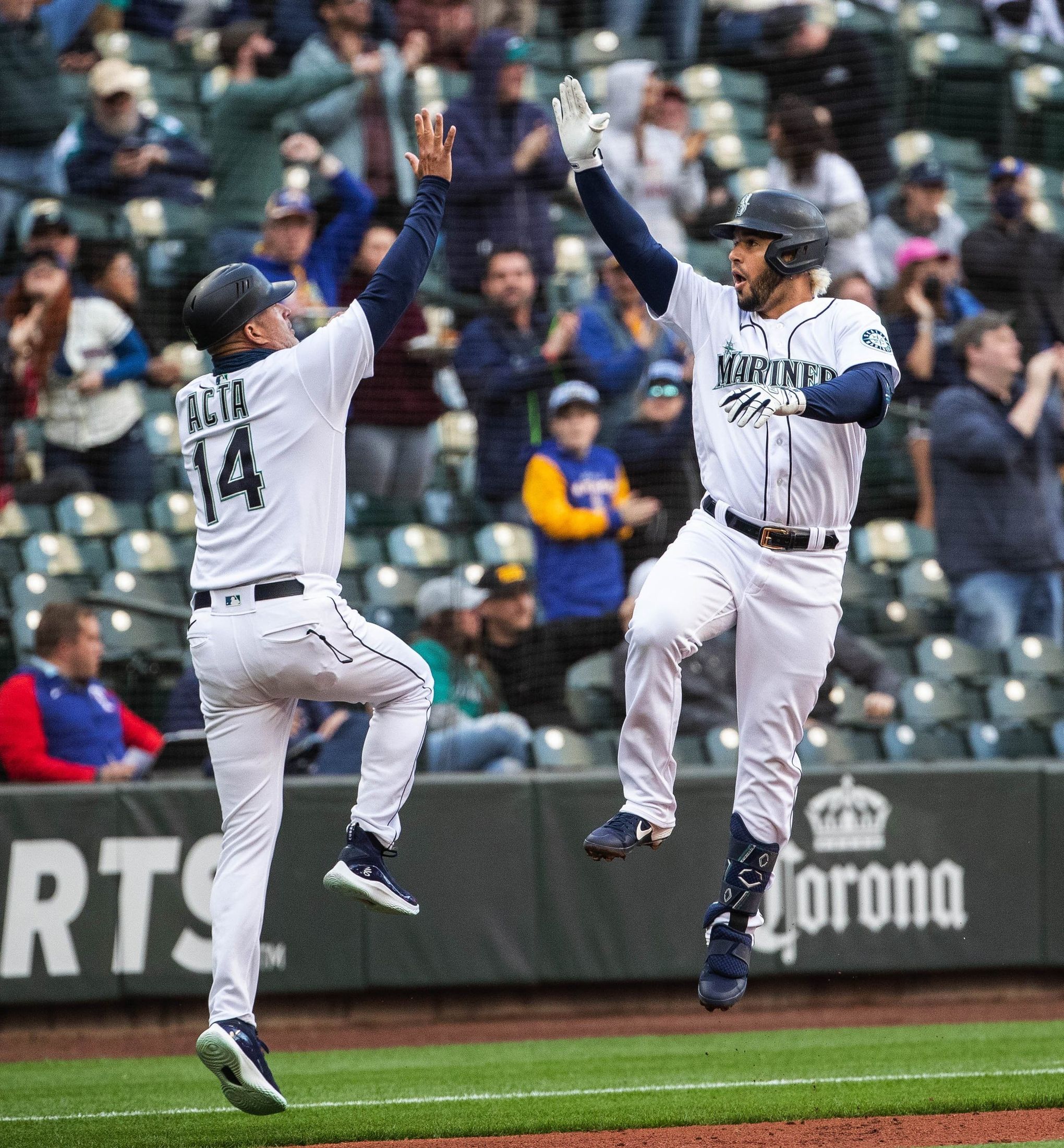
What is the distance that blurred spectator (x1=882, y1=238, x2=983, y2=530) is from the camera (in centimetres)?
1000

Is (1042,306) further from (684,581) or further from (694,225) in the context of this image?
(684,581)

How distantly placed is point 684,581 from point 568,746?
13.5 feet

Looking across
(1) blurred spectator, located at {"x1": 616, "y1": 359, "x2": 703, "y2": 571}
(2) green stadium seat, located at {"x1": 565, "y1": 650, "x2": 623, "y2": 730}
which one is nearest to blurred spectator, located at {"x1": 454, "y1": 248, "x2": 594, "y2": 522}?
(1) blurred spectator, located at {"x1": 616, "y1": 359, "x2": 703, "y2": 571}

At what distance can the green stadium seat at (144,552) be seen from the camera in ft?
30.2

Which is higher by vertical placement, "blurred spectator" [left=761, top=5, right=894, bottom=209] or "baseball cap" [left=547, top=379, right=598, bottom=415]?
"blurred spectator" [left=761, top=5, right=894, bottom=209]

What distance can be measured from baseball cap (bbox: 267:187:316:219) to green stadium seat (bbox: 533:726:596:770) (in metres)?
3.22

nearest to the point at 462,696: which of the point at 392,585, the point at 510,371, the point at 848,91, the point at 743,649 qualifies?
the point at 392,585

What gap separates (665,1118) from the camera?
5.97m

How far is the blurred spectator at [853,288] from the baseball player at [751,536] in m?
4.69

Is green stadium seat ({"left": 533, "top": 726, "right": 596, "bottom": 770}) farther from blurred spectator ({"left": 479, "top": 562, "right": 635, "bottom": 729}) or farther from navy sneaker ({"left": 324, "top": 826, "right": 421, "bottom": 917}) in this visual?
navy sneaker ({"left": 324, "top": 826, "right": 421, "bottom": 917})

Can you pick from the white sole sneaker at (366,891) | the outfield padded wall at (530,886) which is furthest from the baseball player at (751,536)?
the outfield padded wall at (530,886)

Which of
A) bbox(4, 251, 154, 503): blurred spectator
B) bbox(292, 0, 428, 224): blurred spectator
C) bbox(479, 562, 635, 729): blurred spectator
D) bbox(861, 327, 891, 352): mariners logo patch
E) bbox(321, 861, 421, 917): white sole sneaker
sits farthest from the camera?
bbox(292, 0, 428, 224): blurred spectator

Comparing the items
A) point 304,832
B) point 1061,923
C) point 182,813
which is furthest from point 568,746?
point 1061,923

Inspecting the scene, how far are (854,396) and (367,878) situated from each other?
1.88 meters
